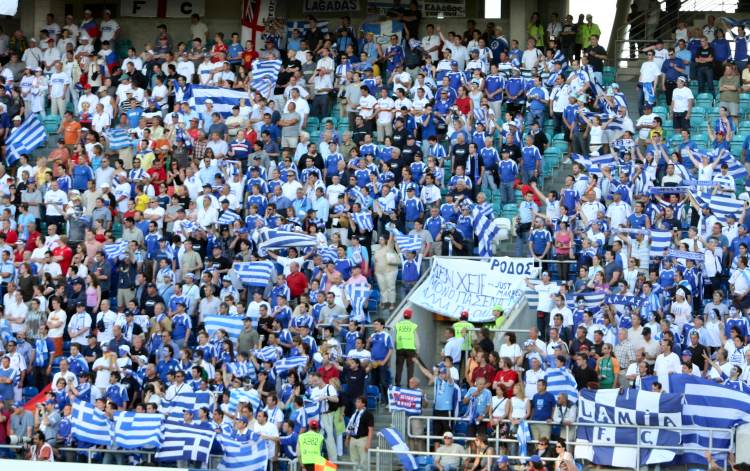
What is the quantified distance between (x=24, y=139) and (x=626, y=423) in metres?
14.4

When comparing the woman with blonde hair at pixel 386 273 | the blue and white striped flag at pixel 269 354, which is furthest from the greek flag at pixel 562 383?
the woman with blonde hair at pixel 386 273

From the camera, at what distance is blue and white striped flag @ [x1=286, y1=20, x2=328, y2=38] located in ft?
118

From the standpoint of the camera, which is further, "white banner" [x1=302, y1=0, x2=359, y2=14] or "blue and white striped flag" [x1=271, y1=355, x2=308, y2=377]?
"white banner" [x1=302, y1=0, x2=359, y2=14]

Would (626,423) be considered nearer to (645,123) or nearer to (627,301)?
(627,301)

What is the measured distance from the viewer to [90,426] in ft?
83.1

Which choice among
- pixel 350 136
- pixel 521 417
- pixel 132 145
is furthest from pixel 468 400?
pixel 132 145

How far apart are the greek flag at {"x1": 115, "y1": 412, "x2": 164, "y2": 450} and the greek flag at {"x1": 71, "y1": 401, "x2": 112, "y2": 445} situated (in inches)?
7.1

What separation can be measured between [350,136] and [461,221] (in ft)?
12.6

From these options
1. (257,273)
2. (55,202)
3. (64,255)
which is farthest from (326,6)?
(257,273)

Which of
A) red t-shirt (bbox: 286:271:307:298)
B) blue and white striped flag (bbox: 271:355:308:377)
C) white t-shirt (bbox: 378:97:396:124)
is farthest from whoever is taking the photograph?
white t-shirt (bbox: 378:97:396:124)

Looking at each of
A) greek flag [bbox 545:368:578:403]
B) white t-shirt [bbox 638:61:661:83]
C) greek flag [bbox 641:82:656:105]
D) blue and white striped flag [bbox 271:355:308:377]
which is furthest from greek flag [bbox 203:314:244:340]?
white t-shirt [bbox 638:61:661:83]

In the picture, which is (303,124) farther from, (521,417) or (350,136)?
(521,417)

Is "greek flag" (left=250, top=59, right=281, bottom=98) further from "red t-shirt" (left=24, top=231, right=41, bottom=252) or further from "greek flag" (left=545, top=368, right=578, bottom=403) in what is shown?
"greek flag" (left=545, top=368, right=578, bottom=403)

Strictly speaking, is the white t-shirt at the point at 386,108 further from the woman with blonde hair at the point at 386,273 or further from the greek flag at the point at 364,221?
the woman with blonde hair at the point at 386,273
